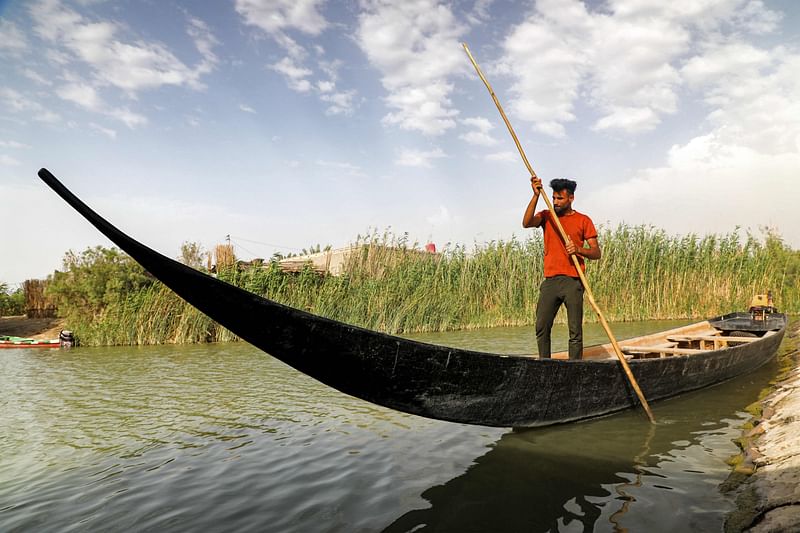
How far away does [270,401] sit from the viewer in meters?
5.57

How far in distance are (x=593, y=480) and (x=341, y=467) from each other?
164 cm

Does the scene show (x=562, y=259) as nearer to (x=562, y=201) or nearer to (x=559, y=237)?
(x=559, y=237)

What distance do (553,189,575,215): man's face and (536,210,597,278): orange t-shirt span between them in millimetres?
65

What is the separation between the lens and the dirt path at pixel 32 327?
46.9 ft

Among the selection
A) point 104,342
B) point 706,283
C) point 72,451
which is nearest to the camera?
point 72,451

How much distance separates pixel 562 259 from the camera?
4.21 m

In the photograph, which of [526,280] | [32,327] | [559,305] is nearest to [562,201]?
[559,305]

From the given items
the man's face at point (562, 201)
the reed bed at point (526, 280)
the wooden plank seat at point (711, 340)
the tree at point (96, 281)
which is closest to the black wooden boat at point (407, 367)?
the man's face at point (562, 201)

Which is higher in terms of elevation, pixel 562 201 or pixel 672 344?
pixel 562 201

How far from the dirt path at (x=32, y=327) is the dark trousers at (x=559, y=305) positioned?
47.8ft

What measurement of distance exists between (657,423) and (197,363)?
23.1ft

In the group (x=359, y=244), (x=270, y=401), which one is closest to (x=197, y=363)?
(x=270, y=401)

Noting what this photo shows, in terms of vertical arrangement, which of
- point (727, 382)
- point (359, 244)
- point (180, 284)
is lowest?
point (727, 382)

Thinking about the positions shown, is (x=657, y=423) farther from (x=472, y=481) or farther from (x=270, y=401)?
(x=270, y=401)
